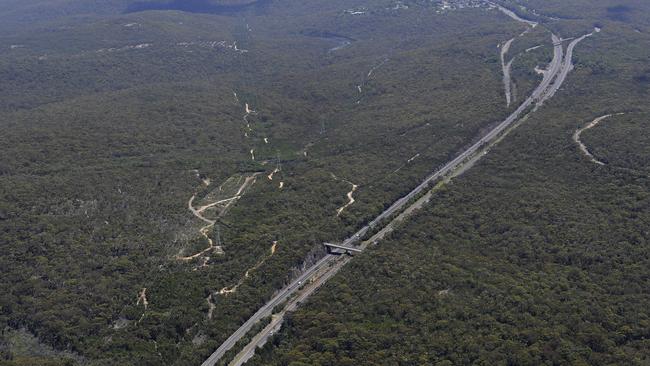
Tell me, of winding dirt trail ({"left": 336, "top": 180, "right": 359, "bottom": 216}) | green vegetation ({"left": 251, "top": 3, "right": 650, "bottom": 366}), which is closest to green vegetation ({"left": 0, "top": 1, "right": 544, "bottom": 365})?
winding dirt trail ({"left": 336, "top": 180, "right": 359, "bottom": 216})

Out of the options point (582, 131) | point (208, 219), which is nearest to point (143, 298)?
point (208, 219)

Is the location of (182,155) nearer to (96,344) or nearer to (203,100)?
(203,100)

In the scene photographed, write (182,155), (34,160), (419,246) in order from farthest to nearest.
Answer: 1. (182,155)
2. (34,160)
3. (419,246)

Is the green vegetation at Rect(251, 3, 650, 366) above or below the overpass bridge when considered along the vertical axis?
above

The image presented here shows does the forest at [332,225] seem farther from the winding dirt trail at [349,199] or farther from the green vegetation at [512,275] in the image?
the winding dirt trail at [349,199]

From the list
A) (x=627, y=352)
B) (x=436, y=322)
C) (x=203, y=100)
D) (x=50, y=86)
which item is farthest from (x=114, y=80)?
(x=627, y=352)

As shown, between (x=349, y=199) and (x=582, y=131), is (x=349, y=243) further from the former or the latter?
(x=582, y=131)

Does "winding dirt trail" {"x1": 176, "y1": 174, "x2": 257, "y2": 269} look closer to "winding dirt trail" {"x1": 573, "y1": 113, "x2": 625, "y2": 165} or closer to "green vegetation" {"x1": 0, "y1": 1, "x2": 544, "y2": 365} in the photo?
"green vegetation" {"x1": 0, "y1": 1, "x2": 544, "y2": 365}

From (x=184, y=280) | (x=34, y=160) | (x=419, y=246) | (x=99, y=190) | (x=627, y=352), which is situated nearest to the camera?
(x=627, y=352)

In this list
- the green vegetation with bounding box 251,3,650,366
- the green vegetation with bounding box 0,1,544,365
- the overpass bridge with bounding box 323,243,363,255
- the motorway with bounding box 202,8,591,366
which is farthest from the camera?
the overpass bridge with bounding box 323,243,363,255
